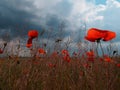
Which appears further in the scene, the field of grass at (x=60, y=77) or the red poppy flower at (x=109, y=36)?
the field of grass at (x=60, y=77)

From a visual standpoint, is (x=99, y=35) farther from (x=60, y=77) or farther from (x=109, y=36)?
(x=60, y=77)

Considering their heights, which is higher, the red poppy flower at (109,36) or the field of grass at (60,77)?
the red poppy flower at (109,36)

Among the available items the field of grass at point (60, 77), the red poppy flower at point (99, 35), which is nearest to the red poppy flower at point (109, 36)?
the red poppy flower at point (99, 35)

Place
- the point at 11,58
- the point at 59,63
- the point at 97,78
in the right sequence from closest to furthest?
the point at 97,78 < the point at 11,58 < the point at 59,63

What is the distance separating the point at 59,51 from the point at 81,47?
1.66 ft

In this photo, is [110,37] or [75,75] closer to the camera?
[110,37]

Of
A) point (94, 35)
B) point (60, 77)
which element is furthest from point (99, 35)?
point (60, 77)

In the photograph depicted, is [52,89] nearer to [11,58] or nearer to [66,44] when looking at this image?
[11,58]

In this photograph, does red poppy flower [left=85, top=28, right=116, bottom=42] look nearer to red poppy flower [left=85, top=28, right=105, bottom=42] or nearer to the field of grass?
red poppy flower [left=85, top=28, right=105, bottom=42]

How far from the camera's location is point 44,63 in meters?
3.64

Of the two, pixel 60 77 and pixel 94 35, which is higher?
pixel 94 35

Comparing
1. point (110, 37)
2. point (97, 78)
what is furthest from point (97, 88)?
point (110, 37)

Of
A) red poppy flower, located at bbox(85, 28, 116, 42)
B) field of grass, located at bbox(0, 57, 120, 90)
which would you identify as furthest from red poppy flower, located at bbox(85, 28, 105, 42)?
field of grass, located at bbox(0, 57, 120, 90)

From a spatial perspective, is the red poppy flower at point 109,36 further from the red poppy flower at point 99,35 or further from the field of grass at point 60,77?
the field of grass at point 60,77
